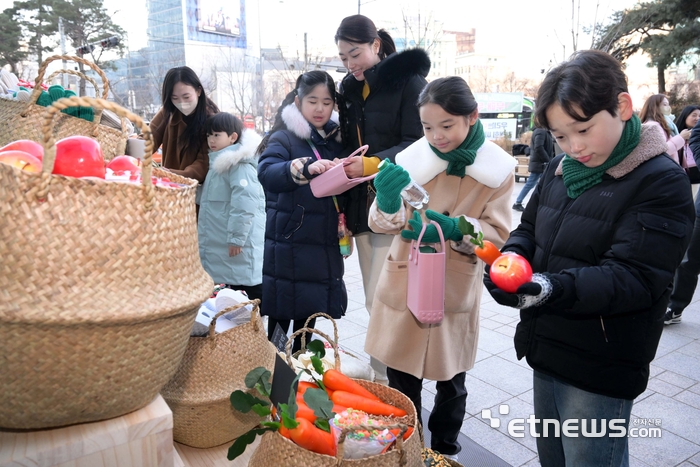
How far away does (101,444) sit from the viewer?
84 centimetres

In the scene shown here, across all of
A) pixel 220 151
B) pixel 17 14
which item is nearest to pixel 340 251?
pixel 220 151

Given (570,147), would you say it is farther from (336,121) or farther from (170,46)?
(170,46)

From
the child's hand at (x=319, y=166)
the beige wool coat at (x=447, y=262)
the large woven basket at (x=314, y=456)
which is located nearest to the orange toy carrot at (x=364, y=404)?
the large woven basket at (x=314, y=456)

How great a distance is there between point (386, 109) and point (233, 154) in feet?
3.08

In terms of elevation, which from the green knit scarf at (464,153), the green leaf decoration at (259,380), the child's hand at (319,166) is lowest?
the green leaf decoration at (259,380)

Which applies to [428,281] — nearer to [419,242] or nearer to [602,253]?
[419,242]

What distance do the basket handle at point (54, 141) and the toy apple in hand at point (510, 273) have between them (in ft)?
2.67

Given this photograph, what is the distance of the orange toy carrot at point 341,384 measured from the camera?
132 cm

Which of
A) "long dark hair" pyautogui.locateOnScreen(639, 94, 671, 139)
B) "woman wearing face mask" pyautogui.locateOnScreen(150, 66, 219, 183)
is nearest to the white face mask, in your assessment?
"woman wearing face mask" pyautogui.locateOnScreen(150, 66, 219, 183)

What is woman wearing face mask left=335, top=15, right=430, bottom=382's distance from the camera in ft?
7.33

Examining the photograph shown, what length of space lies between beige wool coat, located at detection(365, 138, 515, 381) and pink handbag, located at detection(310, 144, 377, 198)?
247 millimetres

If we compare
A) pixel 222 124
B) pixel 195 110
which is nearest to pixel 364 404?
pixel 222 124

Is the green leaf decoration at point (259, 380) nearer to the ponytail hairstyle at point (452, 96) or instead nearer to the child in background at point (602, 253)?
the child in background at point (602, 253)

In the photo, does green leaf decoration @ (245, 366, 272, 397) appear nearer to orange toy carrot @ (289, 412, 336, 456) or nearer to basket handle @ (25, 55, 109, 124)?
orange toy carrot @ (289, 412, 336, 456)
